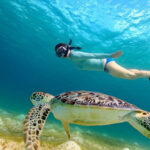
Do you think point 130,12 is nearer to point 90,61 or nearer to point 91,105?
point 90,61

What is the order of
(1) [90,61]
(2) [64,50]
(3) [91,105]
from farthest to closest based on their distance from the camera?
1. (1) [90,61]
2. (2) [64,50]
3. (3) [91,105]

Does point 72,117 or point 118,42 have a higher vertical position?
point 118,42

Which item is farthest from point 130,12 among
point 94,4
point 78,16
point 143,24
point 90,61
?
point 90,61

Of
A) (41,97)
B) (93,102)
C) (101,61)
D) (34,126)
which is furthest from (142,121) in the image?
(101,61)

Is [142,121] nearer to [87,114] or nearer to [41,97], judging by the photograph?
[87,114]

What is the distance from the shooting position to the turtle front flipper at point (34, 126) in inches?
77.0

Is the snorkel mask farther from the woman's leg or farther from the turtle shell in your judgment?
the turtle shell

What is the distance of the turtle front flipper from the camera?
6.42 feet

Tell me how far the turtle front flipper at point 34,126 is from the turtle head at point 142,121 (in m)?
1.52

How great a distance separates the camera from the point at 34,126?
2.18m

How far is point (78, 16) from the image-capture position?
A: 14.3 meters

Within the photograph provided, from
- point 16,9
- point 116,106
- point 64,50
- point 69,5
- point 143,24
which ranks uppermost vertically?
point 16,9

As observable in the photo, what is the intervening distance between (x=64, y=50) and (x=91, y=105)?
4358mm

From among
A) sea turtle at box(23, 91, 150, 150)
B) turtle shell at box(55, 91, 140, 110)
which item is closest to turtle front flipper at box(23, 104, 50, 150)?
sea turtle at box(23, 91, 150, 150)
